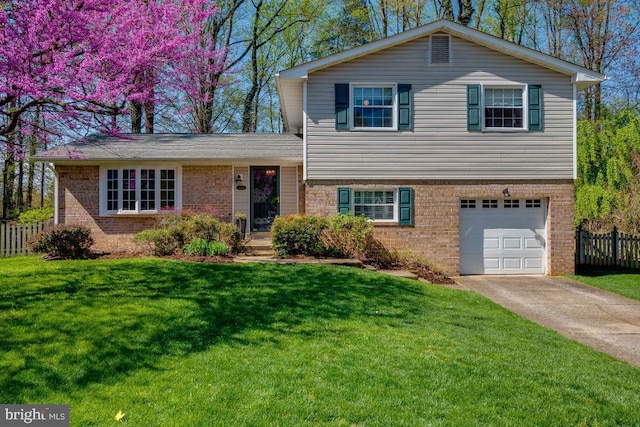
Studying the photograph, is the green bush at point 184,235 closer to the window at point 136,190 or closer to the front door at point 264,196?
the window at point 136,190

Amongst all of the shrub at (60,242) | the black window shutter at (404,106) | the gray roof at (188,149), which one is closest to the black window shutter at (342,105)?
the black window shutter at (404,106)

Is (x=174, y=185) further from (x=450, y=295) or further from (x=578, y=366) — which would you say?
(x=578, y=366)

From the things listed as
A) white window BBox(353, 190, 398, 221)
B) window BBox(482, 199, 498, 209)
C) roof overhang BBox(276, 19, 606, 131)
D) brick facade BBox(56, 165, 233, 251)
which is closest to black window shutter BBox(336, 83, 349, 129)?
roof overhang BBox(276, 19, 606, 131)

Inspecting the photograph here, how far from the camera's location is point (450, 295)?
897 cm

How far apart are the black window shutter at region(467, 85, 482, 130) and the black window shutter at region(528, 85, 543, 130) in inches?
57.4

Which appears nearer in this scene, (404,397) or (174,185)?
(404,397)

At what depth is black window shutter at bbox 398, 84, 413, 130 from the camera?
12.4m

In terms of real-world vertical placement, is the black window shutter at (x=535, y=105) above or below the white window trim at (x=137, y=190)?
above

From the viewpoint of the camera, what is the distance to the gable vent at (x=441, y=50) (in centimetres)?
1259

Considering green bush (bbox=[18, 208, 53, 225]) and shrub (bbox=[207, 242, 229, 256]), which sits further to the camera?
green bush (bbox=[18, 208, 53, 225])

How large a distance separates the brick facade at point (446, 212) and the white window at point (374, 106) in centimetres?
170

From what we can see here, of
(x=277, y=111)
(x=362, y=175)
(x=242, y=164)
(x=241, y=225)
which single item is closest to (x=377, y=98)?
(x=362, y=175)

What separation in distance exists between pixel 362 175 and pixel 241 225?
4.11m

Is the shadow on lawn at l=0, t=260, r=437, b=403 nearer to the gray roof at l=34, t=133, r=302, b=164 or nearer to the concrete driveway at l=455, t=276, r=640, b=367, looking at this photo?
the concrete driveway at l=455, t=276, r=640, b=367
